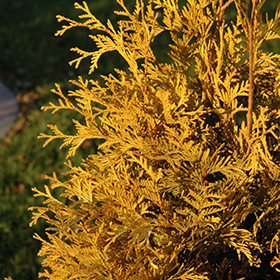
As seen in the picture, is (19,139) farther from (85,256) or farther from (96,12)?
(96,12)

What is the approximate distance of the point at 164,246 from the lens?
1.99 meters

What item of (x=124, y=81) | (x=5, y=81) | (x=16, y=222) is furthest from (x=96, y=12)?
(x=124, y=81)

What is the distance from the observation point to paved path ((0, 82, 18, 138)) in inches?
257

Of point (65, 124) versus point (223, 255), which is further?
point (65, 124)

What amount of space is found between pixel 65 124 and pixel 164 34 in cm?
421

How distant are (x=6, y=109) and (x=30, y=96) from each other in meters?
0.53

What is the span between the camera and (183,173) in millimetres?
2049

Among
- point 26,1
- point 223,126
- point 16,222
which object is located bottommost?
point 16,222

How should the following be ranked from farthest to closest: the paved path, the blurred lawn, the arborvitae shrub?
the paved path, the blurred lawn, the arborvitae shrub

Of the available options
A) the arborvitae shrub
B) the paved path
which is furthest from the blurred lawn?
the arborvitae shrub

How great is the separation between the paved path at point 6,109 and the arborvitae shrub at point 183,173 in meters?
4.60

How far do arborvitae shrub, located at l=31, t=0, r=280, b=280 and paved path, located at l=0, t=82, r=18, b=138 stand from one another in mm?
4597

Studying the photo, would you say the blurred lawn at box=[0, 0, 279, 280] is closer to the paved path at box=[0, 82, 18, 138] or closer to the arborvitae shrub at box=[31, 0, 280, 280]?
the paved path at box=[0, 82, 18, 138]

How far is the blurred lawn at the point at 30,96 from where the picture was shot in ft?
15.0
